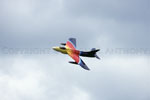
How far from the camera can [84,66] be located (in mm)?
190125

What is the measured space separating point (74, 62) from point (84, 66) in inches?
196

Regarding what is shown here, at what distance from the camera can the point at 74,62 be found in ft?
633

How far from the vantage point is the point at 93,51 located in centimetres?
19575

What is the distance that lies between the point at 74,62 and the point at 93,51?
361 inches

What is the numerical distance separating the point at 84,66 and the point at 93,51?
8881 mm
